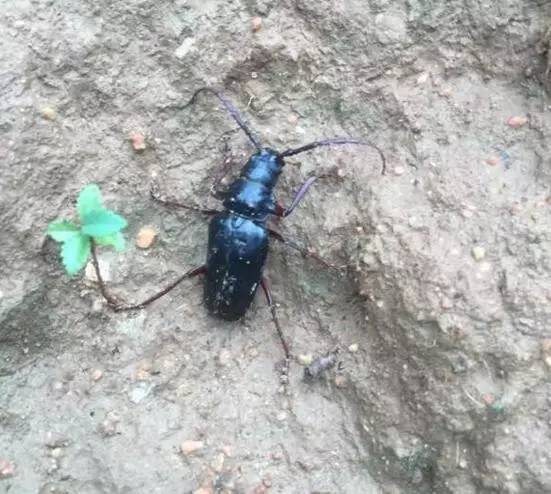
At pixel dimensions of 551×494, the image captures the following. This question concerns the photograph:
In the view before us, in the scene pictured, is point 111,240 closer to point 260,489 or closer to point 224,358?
point 224,358

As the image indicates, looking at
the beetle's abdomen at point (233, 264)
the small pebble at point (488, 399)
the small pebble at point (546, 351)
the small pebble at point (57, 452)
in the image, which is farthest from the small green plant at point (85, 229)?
the small pebble at point (546, 351)

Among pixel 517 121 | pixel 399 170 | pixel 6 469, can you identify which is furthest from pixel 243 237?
pixel 6 469

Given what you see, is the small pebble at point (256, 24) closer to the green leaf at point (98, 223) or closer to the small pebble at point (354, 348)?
the green leaf at point (98, 223)

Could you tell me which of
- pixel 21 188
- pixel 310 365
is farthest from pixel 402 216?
pixel 21 188

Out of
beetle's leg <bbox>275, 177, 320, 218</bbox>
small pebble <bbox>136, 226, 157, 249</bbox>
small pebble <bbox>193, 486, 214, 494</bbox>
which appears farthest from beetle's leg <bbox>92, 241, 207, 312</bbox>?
small pebble <bbox>193, 486, 214, 494</bbox>

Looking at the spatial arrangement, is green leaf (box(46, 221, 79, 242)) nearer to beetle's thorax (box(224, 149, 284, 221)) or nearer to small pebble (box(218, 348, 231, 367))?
beetle's thorax (box(224, 149, 284, 221))

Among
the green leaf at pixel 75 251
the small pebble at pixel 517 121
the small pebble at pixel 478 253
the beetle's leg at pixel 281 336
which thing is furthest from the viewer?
the beetle's leg at pixel 281 336
